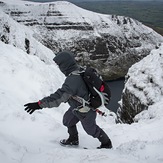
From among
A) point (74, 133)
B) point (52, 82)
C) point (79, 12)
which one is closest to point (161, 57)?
point (52, 82)

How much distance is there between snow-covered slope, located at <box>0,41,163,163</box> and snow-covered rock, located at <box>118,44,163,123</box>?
1061 centimetres

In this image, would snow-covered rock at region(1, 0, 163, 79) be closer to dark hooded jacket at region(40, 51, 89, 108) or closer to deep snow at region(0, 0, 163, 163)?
deep snow at region(0, 0, 163, 163)

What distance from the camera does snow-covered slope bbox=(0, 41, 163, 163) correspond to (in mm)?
5371

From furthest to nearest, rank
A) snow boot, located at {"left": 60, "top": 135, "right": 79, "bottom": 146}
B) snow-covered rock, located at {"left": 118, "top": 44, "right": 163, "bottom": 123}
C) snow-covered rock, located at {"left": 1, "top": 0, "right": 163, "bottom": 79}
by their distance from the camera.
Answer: snow-covered rock, located at {"left": 1, "top": 0, "right": 163, "bottom": 79} < snow-covered rock, located at {"left": 118, "top": 44, "right": 163, "bottom": 123} < snow boot, located at {"left": 60, "top": 135, "right": 79, "bottom": 146}

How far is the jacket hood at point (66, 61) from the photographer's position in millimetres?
5864

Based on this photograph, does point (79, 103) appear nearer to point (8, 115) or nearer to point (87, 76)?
point (87, 76)

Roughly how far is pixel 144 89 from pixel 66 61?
2183 cm

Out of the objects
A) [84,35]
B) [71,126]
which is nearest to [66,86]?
[71,126]

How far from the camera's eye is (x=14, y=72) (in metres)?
12.7

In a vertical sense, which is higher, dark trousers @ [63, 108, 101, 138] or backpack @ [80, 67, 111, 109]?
backpack @ [80, 67, 111, 109]

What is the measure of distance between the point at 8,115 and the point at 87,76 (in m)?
3.35

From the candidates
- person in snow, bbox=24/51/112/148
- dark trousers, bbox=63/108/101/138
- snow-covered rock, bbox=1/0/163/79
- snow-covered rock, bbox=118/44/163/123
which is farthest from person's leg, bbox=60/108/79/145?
snow-covered rock, bbox=1/0/163/79

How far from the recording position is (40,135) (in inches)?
292

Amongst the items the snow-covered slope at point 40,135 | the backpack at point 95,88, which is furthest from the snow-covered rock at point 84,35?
the backpack at point 95,88
